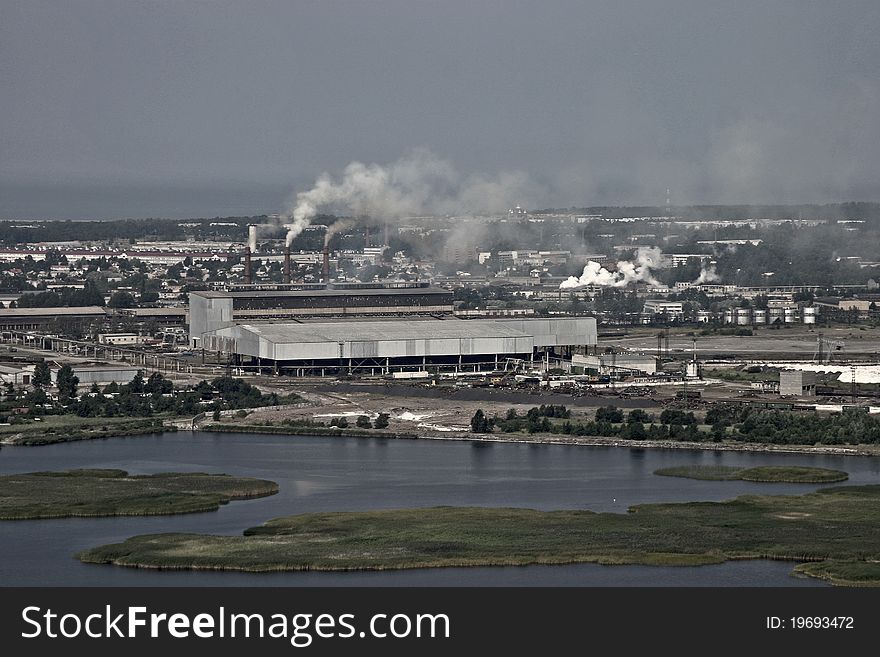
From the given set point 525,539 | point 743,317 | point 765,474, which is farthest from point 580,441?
point 743,317

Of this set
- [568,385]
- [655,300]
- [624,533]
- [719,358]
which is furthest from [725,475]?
[655,300]

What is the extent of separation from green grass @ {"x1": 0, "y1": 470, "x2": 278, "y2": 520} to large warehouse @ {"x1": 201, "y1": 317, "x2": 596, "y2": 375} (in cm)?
1292

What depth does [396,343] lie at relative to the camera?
1614 inches

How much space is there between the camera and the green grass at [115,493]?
24609mm

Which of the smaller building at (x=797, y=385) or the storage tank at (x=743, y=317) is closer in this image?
the smaller building at (x=797, y=385)

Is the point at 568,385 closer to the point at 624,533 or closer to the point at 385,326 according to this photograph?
the point at 385,326

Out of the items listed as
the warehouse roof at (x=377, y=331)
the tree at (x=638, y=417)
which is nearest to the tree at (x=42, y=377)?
the warehouse roof at (x=377, y=331)

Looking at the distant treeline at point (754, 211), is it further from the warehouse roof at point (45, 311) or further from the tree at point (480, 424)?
the tree at point (480, 424)

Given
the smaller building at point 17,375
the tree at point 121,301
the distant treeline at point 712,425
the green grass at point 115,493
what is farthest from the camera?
the tree at point 121,301

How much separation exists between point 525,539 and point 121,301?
34.4m

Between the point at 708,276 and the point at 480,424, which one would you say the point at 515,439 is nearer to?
the point at 480,424

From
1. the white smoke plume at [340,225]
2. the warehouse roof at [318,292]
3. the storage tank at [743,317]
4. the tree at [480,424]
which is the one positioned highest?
the white smoke plume at [340,225]

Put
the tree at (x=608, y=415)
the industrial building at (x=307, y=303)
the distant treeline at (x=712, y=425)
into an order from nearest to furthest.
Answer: the distant treeline at (x=712, y=425) < the tree at (x=608, y=415) < the industrial building at (x=307, y=303)

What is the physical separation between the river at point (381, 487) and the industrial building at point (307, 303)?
13.5m
